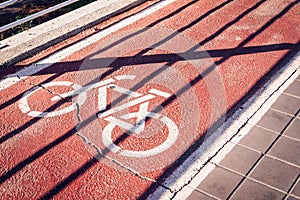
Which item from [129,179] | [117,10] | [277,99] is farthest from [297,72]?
[117,10]

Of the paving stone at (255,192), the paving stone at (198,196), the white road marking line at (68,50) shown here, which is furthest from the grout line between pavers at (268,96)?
the white road marking line at (68,50)

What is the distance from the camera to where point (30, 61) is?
755cm

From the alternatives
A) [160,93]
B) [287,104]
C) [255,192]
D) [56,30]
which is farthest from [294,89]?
[56,30]

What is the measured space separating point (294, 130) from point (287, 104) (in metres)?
0.60

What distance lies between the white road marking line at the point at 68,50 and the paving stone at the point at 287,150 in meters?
3.97

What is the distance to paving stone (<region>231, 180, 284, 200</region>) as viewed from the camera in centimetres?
477

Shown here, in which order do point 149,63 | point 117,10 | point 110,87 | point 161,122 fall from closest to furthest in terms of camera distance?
point 161,122
point 110,87
point 149,63
point 117,10

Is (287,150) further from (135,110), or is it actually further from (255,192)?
(135,110)

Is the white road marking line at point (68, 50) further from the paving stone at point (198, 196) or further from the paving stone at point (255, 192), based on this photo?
the paving stone at point (255, 192)

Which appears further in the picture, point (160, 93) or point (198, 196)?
point (160, 93)

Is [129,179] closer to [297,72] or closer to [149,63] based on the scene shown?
[149,63]

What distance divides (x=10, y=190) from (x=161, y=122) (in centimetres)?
210

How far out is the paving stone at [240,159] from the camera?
5152 mm

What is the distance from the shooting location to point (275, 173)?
199 inches
